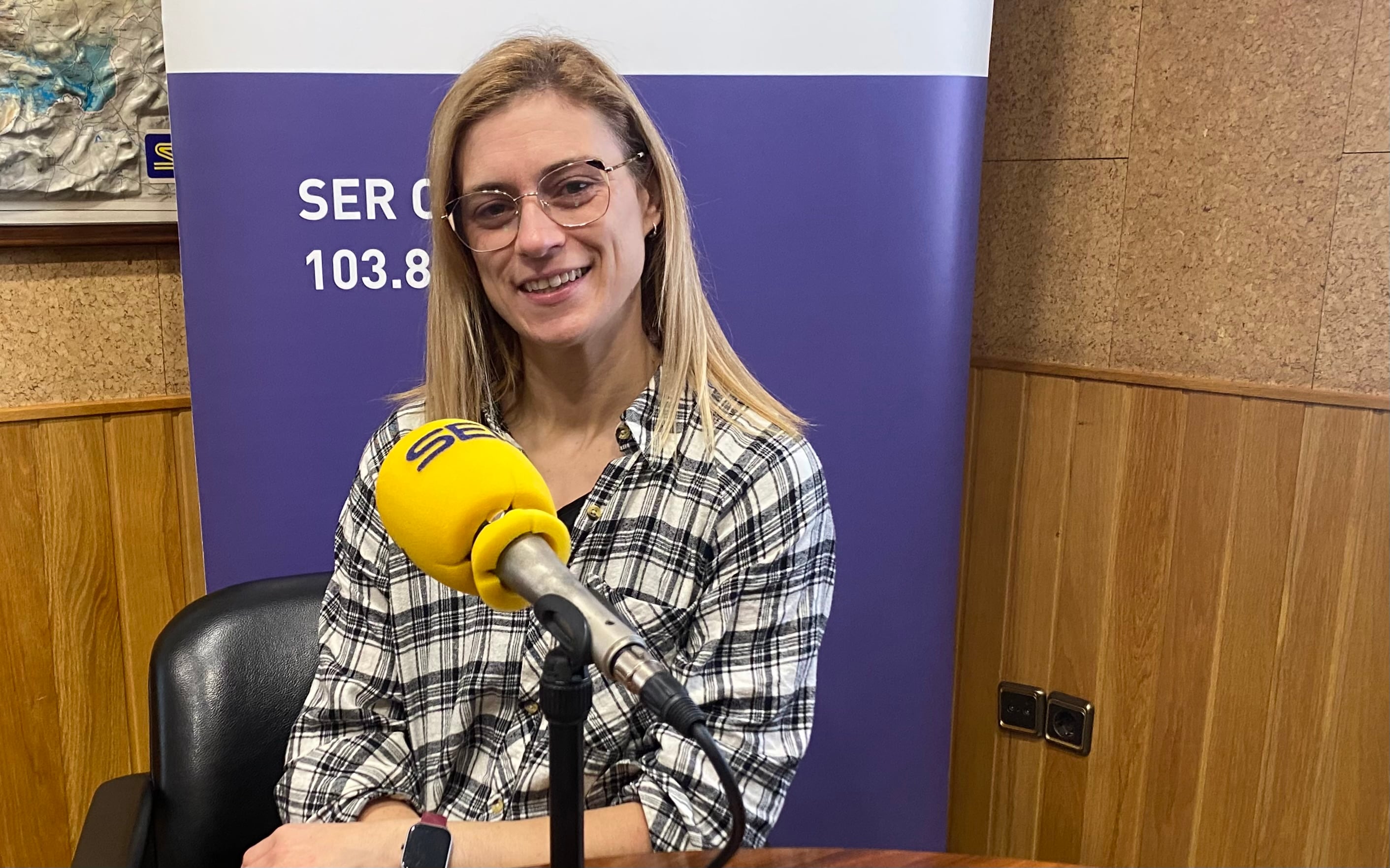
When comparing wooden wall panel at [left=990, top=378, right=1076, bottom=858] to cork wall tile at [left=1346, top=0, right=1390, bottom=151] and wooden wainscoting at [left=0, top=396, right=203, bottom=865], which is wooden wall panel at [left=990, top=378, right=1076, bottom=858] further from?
wooden wainscoting at [left=0, top=396, right=203, bottom=865]

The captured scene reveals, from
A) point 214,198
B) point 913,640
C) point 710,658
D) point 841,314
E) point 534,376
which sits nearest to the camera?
point 710,658

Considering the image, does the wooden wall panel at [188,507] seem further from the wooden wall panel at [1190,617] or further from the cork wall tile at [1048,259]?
the wooden wall panel at [1190,617]

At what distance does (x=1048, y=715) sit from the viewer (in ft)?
8.00

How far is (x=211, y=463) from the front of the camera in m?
1.86

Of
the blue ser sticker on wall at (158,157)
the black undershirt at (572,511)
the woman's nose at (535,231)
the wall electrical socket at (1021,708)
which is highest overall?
the blue ser sticker on wall at (158,157)

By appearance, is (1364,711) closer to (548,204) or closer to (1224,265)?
(1224,265)

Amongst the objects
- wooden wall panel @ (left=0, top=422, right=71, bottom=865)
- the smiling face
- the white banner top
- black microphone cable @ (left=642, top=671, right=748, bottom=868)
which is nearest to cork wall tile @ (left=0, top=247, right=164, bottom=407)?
wooden wall panel @ (left=0, top=422, right=71, bottom=865)

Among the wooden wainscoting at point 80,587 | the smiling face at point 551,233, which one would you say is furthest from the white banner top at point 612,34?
the wooden wainscoting at point 80,587

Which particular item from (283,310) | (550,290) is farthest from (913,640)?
(283,310)

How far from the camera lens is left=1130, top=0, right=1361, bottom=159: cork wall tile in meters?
1.92

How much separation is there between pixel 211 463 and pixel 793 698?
1.15 m

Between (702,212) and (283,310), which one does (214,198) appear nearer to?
(283,310)

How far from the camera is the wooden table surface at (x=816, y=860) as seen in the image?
100cm

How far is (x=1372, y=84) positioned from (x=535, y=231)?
152 centimetres
